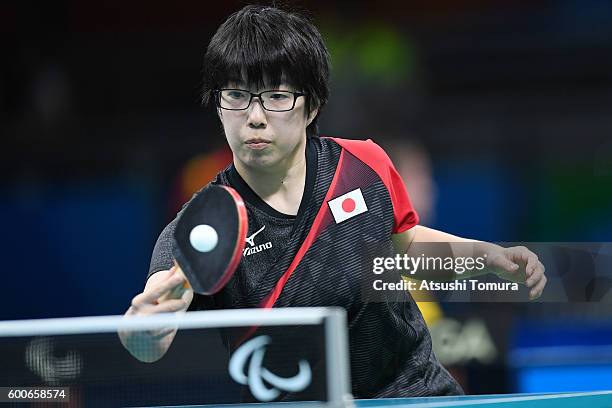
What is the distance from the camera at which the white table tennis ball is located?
9.07 ft

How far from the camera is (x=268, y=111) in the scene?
3014mm

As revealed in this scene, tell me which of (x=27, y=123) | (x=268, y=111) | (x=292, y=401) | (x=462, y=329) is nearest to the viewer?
(x=292, y=401)

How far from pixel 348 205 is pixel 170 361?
0.72 metres

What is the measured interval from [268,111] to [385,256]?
0.50 metres

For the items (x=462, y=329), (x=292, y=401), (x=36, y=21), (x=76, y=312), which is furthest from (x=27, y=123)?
(x=292, y=401)

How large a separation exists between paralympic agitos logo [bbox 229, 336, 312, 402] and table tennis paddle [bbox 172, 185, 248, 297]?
0.57ft

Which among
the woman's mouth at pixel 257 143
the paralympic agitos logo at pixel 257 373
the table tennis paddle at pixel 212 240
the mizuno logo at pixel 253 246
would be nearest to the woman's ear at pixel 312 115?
the woman's mouth at pixel 257 143

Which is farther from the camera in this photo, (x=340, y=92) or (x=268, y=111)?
(x=340, y=92)

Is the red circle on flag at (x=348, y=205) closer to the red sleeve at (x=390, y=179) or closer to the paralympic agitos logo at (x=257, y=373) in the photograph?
the red sleeve at (x=390, y=179)

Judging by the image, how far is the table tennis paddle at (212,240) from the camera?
2744mm

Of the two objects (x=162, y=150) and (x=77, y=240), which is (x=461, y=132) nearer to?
(x=162, y=150)

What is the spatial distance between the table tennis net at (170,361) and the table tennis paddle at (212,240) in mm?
159

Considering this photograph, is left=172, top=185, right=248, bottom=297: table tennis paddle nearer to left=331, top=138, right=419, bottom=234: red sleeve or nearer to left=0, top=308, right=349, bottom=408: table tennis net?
left=0, top=308, right=349, bottom=408: table tennis net

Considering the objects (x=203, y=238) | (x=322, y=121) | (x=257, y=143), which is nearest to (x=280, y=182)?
(x=257, y=143)
